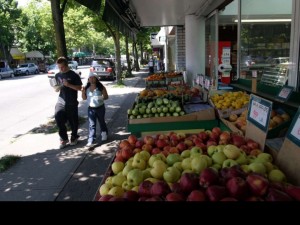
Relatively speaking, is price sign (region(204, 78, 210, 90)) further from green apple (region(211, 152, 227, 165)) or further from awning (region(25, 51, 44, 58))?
awning (region(25, 51, 44, 58))

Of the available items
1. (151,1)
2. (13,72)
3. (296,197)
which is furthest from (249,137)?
(13,72)

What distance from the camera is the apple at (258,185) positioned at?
1.90 meters

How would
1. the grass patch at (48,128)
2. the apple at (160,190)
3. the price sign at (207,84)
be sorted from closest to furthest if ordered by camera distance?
1. the apple at (160,190)
2. the price sign at (207,84)
3. the grass patch at (48,128)

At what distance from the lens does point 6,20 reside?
43.7m

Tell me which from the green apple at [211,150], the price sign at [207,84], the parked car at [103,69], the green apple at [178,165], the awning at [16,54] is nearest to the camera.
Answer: the green apple at [178,165]

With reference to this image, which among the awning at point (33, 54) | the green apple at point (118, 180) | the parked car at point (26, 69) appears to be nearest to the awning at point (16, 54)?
the awning at point (33, 54)

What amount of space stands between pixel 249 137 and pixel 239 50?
4657 millimetres

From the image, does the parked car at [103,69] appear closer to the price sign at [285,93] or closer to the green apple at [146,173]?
the price sign at [285,93]

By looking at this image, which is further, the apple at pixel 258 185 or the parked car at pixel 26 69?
the parked car at pixel 26 69

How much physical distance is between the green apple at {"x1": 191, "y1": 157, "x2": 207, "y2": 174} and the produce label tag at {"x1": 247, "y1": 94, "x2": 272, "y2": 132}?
983mm

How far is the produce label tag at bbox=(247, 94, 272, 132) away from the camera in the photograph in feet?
10.3

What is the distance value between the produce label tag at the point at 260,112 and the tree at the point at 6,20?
1784 inches

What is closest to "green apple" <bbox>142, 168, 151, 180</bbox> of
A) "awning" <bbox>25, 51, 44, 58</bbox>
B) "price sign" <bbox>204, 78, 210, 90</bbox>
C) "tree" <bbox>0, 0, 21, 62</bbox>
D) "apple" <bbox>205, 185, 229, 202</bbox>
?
"apple" <bbox>205, 185, 229, 202</bbox>

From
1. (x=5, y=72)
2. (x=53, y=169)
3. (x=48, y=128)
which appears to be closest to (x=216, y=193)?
(x=53, y=169)
